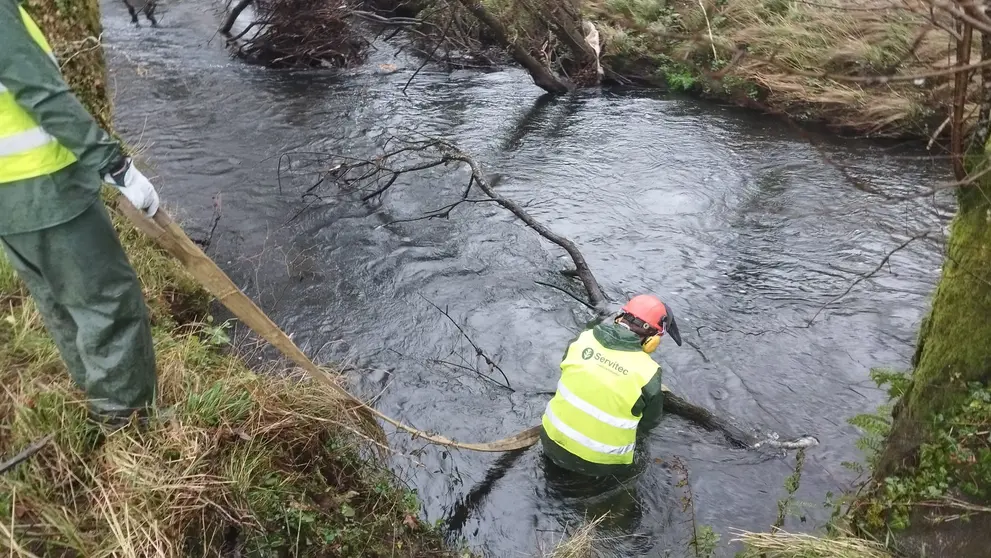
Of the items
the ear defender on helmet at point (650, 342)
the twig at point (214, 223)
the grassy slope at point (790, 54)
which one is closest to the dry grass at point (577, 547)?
the ear defender on helmet at point (650, 342)

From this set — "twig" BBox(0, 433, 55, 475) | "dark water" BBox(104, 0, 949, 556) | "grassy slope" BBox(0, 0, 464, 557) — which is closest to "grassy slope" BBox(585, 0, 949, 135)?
"dark water" BBox(104, 0, 949, 556)

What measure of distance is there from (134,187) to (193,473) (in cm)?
125

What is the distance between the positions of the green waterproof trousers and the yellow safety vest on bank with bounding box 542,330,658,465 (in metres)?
2.35

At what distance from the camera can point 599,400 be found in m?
4.04

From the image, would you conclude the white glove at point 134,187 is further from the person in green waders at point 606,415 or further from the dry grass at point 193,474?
the person in green waders at point 606,415

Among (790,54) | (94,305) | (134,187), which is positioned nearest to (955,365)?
(134,187)

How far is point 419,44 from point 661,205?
8018 mm

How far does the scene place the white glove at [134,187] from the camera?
8.75 ft

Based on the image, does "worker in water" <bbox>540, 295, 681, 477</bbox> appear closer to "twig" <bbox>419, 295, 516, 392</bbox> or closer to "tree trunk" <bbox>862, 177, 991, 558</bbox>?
"twig" <bbox>419, 295, 516, 392</bbox>

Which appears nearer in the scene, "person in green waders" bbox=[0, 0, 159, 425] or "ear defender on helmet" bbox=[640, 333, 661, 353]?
"person in green waders" bbox=[0, 0, 159, 425]

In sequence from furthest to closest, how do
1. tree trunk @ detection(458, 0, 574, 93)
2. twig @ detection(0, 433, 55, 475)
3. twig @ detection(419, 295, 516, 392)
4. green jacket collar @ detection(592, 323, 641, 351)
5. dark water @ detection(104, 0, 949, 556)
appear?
tree trunk @ detection(458, 0, 574, 93)
twig @ detection(419, 295, 516, 392)
dark water @ detection(104, 0, 949, 556)
green jacket collar @ detection(592, 323, 641, 351)
twig @ detection(0, 433, 55, 475)

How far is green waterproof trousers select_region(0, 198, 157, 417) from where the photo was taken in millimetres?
2715

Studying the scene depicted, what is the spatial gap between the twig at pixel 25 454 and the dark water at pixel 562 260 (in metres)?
2.17

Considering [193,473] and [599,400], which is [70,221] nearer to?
[193,473]
